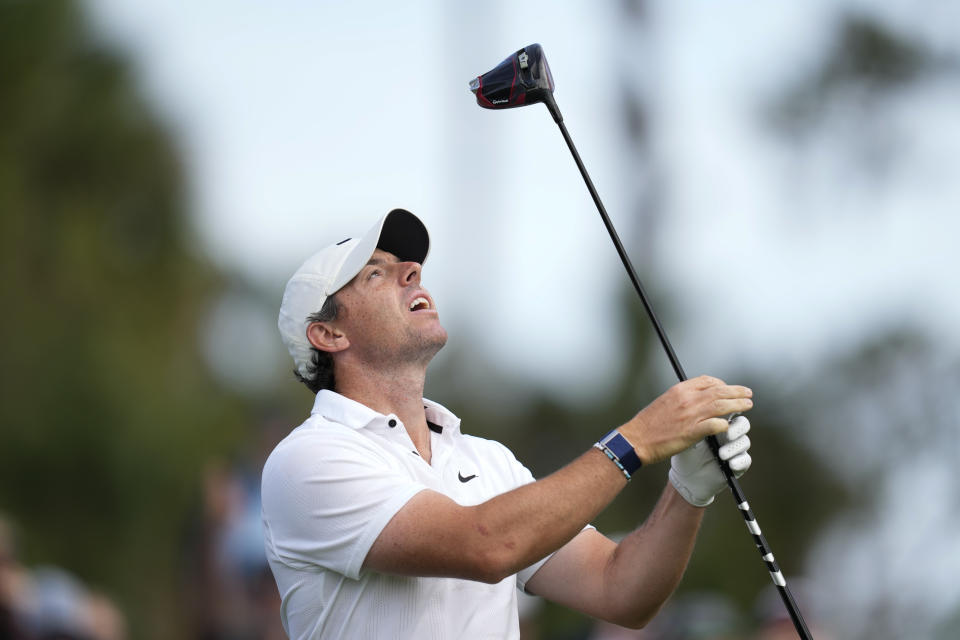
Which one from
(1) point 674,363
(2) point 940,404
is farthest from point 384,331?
(2) point 940,404

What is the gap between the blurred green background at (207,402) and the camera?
9086mm

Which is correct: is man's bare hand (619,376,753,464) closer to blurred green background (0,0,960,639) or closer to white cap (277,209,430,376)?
white cap (277,209,430,376)

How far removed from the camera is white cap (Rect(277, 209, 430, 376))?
12.2 ft

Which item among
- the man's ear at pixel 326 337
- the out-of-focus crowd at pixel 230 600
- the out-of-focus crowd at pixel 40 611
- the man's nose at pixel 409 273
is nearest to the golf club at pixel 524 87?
the man's nose at pixel 409 273

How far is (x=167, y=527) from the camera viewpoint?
45.2ft

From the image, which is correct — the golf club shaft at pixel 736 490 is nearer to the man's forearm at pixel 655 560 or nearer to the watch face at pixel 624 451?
the man's forearm at pixel 655 560

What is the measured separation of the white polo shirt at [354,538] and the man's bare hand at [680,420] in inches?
22.0

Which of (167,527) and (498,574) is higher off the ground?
(498,574)

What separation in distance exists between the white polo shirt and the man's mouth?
0.42m

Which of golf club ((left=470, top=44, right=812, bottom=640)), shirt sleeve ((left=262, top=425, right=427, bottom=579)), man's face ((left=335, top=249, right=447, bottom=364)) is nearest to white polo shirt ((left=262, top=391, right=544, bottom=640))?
shirt sleeve ((left=262, top=425, right=427, bottom=579))

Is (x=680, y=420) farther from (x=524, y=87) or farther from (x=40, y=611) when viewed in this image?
(x=40, y=611)

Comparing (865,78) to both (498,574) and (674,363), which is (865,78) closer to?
(674,363)

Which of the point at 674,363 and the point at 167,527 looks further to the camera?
the point at 167,527

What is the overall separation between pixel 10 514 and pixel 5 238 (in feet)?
13.0
